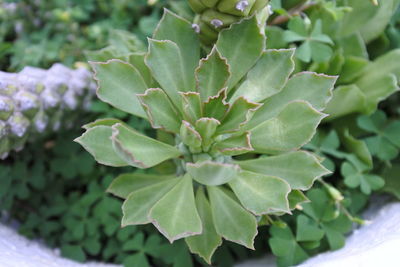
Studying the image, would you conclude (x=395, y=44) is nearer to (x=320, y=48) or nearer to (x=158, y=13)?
(x=320, y=48)

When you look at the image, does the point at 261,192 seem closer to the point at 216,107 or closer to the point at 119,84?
the point at 216,107

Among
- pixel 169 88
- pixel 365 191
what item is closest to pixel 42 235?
pixel 169 88

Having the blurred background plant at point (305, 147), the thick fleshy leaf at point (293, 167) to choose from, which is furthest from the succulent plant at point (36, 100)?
the thick fleshy leaf at point (293, 167)

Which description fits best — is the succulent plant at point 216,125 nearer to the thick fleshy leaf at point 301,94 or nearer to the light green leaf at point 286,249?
the thick fleshy leaf at point 301,94

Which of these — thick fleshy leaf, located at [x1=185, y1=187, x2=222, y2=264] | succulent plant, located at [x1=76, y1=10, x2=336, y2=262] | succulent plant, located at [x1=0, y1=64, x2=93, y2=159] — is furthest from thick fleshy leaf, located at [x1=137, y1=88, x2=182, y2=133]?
succulent plant, located at [x1=0, y1=64, x2=93, y2=159]

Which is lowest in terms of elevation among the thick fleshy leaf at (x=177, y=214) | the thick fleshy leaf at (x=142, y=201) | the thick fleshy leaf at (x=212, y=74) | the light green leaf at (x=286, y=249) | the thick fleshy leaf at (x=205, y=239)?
the light green leaf at (x=286, y=249)

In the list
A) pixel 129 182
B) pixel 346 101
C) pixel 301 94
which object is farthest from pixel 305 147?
pixel 129 182
